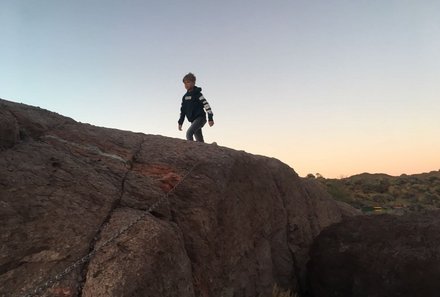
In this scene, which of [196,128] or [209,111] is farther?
[196,128]

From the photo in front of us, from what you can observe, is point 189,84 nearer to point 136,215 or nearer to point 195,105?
point 195,105

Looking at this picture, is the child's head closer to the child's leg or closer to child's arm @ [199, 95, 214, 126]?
child's arm @ [199, 95, 214, 126]

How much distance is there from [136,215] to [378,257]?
5.03 meters

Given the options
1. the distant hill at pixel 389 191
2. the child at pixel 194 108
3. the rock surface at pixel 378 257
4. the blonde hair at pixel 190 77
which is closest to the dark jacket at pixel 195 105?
the child at pixel 194 108

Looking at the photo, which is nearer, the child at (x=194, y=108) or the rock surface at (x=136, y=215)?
the rock surface at (x=136, y=215)

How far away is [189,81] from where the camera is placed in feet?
37.3

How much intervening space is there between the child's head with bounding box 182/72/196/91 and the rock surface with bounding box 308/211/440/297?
4.82 m

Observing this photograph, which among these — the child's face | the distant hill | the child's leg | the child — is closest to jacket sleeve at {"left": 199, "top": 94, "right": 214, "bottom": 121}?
the child

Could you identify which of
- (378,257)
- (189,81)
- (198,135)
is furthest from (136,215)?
(189,81)

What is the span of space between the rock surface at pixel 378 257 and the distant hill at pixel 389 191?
14.8 metres

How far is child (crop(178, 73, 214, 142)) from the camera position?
11.3 metres

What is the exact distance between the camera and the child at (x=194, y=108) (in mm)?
11273

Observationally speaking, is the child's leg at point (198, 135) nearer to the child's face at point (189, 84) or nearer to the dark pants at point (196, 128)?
the dark pants at point (196, 128)

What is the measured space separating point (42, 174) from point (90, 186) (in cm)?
60
